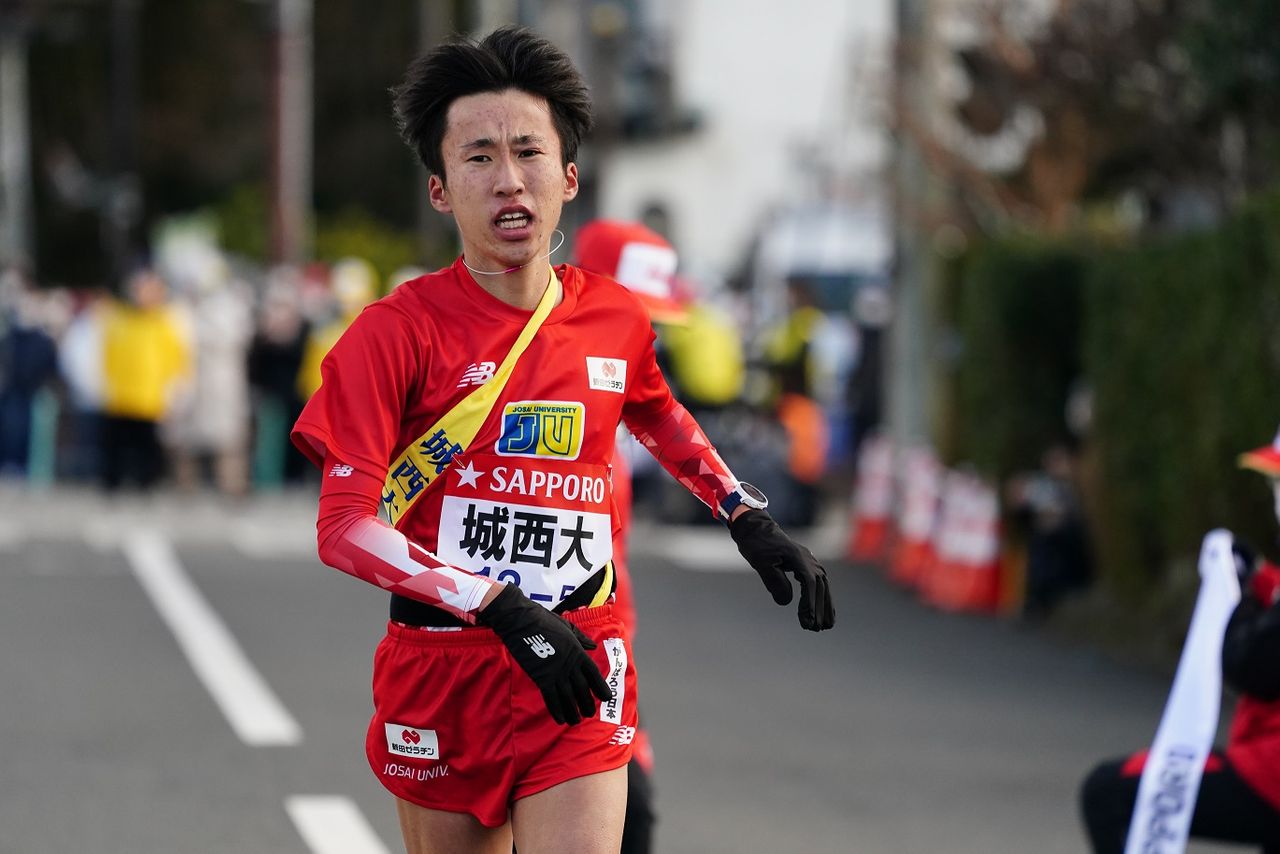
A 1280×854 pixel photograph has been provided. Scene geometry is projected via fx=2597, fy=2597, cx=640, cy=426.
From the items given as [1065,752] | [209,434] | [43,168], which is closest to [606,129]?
[43,168]

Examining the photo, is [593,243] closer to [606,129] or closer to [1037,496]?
[1037,496]

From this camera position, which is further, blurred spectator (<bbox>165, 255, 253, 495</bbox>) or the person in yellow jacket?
blurred spectator (<bbox>165, 255, 253, 495</bbox>)

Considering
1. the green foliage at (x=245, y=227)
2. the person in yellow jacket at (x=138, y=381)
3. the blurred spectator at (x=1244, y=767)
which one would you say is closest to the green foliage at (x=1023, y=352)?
the person in yellow jacket at (x=138, y=381)

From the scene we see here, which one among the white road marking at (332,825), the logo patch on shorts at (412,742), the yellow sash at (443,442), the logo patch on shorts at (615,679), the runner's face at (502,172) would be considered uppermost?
the runner's face at (502,172)

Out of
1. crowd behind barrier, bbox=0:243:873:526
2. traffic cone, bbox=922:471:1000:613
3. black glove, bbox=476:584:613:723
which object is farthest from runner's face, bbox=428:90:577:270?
crowd behind barrier, bbox=0:243:873:526

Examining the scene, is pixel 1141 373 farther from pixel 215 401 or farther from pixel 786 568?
pixel 215 401

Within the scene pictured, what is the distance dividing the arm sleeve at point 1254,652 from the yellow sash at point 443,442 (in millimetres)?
2163

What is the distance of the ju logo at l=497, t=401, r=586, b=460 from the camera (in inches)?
181

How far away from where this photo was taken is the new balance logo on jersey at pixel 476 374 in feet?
15.0

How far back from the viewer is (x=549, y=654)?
14.0ft

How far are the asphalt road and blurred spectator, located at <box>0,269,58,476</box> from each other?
8347 mm

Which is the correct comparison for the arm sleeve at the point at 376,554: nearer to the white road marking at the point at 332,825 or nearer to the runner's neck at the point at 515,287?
the runner's neck at the point at 515,287

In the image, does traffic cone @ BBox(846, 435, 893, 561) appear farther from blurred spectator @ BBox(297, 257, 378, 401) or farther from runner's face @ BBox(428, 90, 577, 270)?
runner's face @ BBox(428, 90, 577, 270)

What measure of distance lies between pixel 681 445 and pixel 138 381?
19307mm
